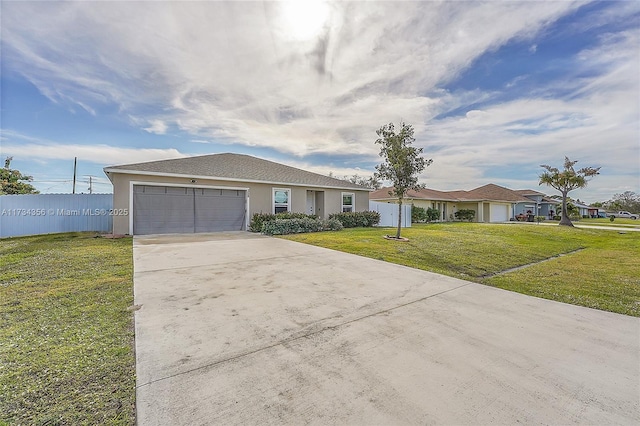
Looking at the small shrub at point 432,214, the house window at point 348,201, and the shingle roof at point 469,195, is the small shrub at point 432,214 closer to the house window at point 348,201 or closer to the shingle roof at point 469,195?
the shingle roof at point 469,195

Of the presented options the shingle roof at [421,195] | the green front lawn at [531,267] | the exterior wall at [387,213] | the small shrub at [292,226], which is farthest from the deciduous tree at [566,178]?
the small shrub at [292,226]

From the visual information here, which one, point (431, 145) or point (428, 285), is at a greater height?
point (431, 145)

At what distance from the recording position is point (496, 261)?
8.35 metres

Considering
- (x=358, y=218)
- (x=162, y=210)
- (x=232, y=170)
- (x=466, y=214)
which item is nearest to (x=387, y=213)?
(x=358, y=218)

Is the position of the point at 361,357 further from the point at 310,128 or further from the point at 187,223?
the point at 310,128

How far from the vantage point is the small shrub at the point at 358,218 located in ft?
57.8

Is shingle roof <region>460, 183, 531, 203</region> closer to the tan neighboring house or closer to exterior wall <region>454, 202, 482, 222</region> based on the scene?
the tan neighboring house

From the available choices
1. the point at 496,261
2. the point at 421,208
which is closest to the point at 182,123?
the point at 496,261

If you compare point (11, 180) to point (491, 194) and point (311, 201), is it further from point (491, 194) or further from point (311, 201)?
point (491, 194)

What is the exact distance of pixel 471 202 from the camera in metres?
31.8

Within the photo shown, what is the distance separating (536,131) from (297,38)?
13851 millimetres

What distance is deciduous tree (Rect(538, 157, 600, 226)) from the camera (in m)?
24.6

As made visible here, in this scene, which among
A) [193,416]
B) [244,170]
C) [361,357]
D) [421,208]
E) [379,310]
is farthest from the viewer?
[421,208]

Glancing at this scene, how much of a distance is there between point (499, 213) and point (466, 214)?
575cm
